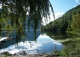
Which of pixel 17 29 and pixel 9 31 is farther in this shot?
pixel 9 31

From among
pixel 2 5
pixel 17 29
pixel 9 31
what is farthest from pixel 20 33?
pixel 2 5

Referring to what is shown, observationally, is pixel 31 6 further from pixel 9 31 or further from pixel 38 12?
pixel 9 31

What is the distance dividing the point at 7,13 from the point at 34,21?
899 mm

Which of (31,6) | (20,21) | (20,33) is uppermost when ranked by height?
(31,6)

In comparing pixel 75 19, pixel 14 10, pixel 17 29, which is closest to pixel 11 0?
pixel 14 10

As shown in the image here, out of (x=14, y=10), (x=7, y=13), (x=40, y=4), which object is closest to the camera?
(x=40, y=4)

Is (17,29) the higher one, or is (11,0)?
(11,0)

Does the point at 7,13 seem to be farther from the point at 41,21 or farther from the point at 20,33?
the point at 41,21

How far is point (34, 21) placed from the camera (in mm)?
3998

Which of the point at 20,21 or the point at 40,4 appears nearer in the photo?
the point at 40,4

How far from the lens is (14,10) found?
422 centimetres

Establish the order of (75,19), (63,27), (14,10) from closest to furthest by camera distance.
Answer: (14,10), (75,19), (63,27)

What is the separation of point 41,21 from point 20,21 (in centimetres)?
83

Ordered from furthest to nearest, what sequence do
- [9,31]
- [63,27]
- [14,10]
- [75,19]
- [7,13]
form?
[63,27]
[75,19]
[9,31]
[7,13]
[14,10]
